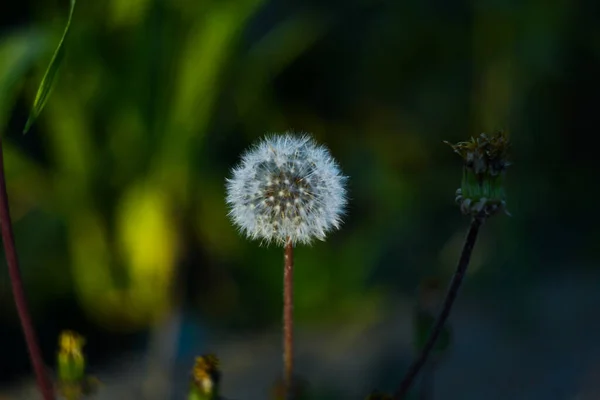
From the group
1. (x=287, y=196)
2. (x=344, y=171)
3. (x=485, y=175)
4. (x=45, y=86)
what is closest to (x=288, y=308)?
(x=287, y=196)

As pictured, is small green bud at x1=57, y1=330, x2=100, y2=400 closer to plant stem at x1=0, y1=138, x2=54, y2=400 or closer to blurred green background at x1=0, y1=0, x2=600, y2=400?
plant stem at x1=0, y1=138, x2=54, y2=400

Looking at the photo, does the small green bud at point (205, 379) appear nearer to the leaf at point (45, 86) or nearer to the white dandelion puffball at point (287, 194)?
the white dandelion puffball at point (287, 194)

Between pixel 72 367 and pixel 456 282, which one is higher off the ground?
pixel 456 282

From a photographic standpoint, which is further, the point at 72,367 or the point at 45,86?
the point at 72,367

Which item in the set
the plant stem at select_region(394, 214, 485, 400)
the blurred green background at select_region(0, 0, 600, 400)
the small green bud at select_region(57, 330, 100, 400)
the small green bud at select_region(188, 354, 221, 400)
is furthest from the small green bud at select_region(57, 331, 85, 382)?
the blurred green background at select_region(0, 0, 600, 400)

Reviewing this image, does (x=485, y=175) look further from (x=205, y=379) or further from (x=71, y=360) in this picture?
(x=71, y=360)

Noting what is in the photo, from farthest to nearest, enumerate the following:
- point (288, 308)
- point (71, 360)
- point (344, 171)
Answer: point (344, 171)
point (71, 360)
point (288, 308)

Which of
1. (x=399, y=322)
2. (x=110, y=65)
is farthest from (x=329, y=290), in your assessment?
(x=110, y=65)
